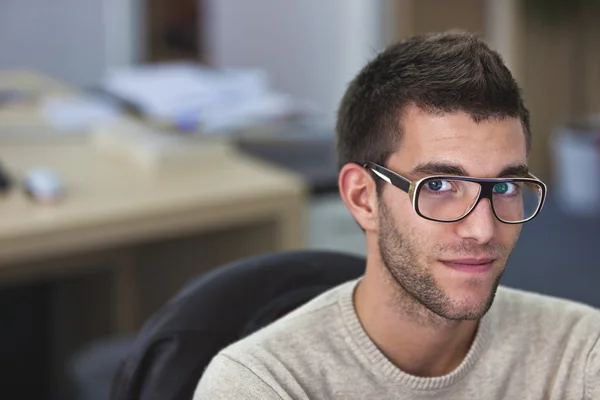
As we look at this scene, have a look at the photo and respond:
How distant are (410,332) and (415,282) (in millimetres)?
67

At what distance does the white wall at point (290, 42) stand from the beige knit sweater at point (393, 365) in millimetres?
2951

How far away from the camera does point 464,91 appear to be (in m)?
0.83

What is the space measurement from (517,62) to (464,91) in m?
2.98

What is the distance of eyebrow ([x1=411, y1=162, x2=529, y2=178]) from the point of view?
2.69 ft

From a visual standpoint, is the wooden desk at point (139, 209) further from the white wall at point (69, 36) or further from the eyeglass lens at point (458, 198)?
the white wall at point (69, 36)

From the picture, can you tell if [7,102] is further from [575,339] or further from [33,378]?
[575,339]

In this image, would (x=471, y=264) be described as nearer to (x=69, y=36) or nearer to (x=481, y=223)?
(x=481, y=223)

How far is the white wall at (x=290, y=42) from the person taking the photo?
3.87 metres

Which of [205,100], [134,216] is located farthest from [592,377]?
[205,100]

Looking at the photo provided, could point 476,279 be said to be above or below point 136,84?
above

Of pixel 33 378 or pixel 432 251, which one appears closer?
pixel 432 251

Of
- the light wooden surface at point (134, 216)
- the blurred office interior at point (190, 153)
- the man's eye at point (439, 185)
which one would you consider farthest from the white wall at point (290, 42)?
the man's eye at point (439, 185)

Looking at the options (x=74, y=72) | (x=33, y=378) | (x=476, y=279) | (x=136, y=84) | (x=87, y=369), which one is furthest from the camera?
(x=74, y=72)

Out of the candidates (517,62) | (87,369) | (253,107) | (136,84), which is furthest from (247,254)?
(517,62)
